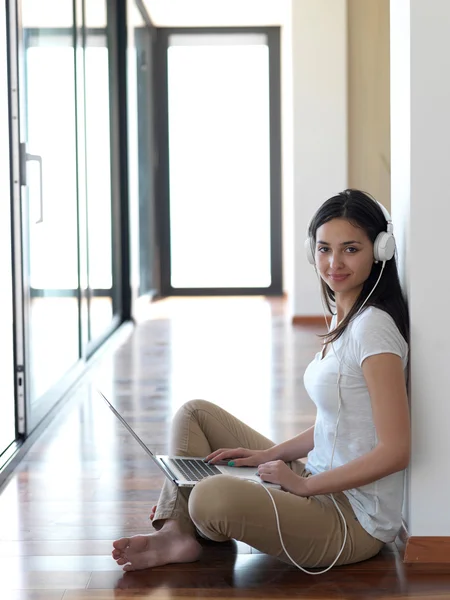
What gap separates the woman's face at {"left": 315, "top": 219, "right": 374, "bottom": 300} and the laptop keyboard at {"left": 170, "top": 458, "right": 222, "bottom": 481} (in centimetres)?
52

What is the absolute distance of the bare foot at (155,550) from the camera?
6.67ft

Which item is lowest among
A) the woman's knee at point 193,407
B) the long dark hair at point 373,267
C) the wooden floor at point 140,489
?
the wooden floor at point 140,489

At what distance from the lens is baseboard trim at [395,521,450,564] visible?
205cm

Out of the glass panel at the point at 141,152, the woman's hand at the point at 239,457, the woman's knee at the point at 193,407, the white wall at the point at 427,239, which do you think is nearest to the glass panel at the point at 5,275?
the woman's knee at the point at 193,407

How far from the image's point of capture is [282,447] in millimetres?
2215

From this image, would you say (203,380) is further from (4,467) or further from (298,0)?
(298,0)

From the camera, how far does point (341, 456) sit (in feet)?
6.56

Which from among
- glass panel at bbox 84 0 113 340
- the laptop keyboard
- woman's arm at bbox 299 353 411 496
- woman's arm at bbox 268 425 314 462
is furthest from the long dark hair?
glass panel at bbox 84 0 113 340

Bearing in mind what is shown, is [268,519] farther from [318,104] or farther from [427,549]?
[318,104]

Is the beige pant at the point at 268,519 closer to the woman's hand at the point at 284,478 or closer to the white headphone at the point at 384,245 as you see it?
the woman's hand at the point at 284,478

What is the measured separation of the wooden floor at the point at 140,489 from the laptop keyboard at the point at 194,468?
0.21 m

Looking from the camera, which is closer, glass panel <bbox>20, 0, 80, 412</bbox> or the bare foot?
the bare foot

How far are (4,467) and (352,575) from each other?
135 centimetres

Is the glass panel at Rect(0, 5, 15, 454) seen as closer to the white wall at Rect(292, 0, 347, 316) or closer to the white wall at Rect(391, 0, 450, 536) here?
the white wall at Rect(391, 0, 450, 536)
